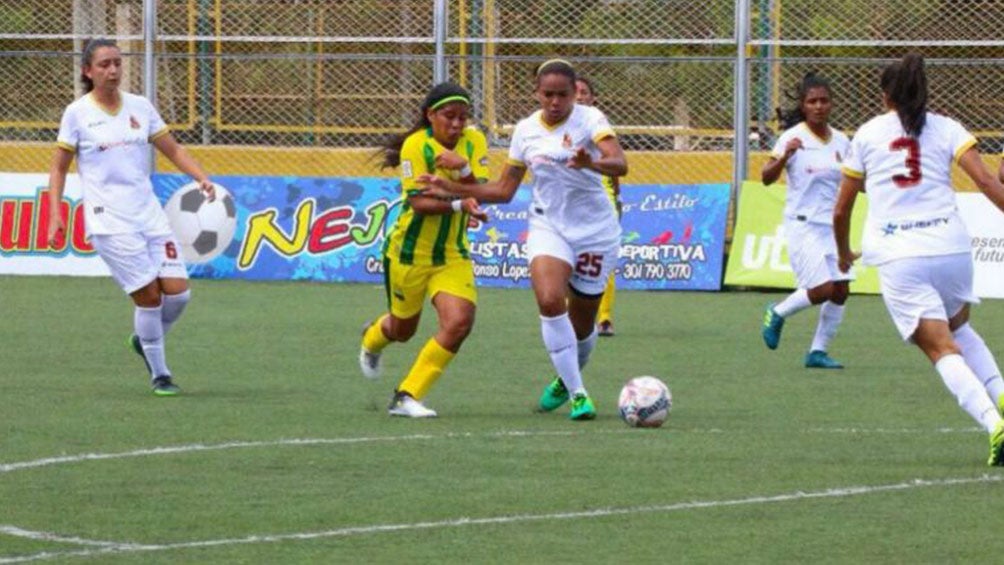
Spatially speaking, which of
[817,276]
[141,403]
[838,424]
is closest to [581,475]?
[838,424]

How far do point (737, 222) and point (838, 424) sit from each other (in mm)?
10653

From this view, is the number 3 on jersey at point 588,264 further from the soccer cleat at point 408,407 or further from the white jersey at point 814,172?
the white jersey at point 814,172

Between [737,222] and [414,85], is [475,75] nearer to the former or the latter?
[414,85]

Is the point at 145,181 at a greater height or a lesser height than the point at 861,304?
greater

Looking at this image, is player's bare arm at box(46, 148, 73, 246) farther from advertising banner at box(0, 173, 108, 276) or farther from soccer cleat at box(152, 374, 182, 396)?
advertising banner at box(0, 173, 108, 276)

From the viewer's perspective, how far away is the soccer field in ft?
26.8

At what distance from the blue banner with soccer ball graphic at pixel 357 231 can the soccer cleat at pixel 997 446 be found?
40.3 feet

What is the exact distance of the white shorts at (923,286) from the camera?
393 inches

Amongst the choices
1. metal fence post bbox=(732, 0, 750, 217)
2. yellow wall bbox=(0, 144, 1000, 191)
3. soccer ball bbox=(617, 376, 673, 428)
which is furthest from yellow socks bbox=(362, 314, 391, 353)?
metal fence post bbox=(732, 0, 750, 217)

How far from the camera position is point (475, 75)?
2420 cm

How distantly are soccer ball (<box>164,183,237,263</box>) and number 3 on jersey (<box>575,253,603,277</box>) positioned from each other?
37.3 feet

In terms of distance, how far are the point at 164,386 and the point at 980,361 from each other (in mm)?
5161

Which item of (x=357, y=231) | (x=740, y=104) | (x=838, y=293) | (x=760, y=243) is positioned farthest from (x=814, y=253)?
(x=357, y=231)

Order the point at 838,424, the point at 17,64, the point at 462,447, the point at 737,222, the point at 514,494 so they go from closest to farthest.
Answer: the point at 514,494 < the point at 462,447 < the point at 838,424 < the point at 737,222 < the point at 17,64
